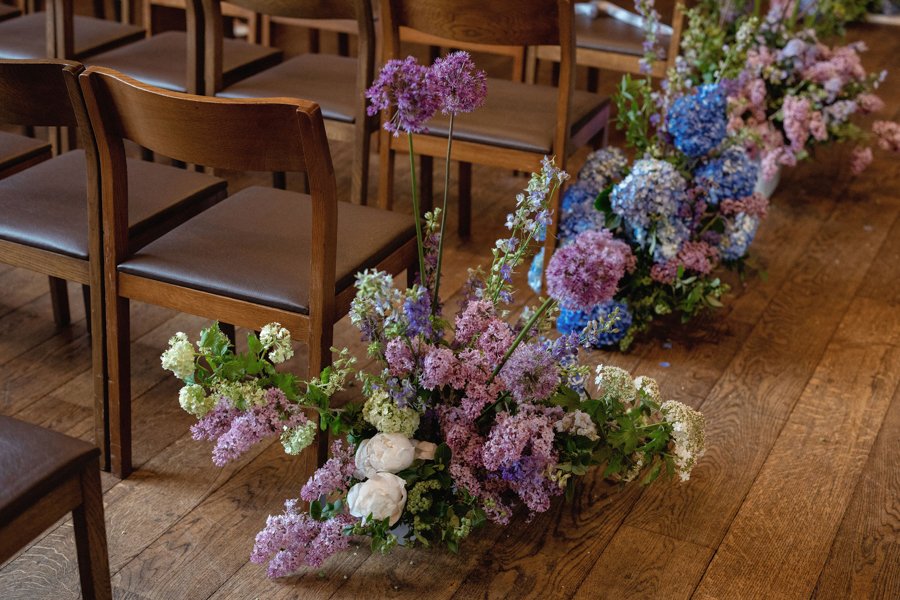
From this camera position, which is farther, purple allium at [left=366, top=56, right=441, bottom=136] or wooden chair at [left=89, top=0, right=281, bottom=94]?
wooden chair at [left=89, top=0, right=281, bottom=94]

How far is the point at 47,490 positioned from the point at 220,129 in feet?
2.27

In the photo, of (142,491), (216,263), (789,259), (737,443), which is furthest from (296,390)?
(789,259)

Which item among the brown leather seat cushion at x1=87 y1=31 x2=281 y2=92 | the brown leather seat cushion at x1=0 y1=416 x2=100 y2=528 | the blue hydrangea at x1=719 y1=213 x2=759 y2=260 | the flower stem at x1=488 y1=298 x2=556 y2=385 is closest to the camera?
the brown leather seat cushion at x1=0 y1=416 x2=100 y2=528

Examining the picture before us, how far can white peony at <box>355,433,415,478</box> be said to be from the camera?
201cm

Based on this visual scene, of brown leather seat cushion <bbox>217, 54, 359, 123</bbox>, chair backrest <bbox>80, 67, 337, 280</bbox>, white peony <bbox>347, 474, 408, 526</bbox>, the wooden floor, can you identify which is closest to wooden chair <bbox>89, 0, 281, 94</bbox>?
brown leather seat cushion <bbox>217, 54, 359, 123</bbox>

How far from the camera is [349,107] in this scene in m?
3.11

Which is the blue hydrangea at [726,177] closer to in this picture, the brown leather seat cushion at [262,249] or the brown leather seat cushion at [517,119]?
the brown leather seat cushion at [517,119]

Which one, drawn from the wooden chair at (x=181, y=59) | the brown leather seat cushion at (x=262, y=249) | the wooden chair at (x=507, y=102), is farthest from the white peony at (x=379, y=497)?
the wooden chair at (x=181, y=59)

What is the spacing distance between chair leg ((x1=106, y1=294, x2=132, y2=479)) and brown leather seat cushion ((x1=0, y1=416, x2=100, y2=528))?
588 millimetres

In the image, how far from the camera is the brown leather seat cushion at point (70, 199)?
2250 millimetres

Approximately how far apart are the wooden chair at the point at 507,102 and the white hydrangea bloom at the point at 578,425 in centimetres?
75

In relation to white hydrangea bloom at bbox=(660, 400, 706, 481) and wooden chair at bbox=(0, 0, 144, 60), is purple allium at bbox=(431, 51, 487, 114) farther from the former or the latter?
wooden chair at bbox=(0, 0, 144, 60)

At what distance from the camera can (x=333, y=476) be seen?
6.68ft

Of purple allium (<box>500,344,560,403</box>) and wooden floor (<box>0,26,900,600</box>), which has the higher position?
purple allium (<box>500,344,560,403</box>)
